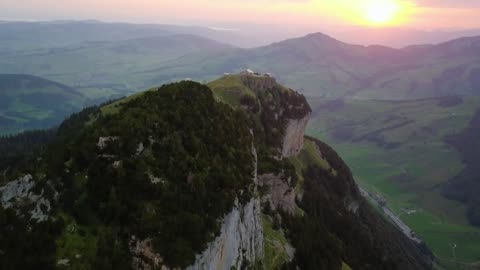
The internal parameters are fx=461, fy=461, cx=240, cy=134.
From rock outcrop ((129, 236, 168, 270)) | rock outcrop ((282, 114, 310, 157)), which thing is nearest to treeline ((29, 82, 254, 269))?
rock outcrop ((129, 236, 168, 270))

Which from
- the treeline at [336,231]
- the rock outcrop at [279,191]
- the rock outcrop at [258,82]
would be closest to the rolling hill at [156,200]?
the rock outcrop at [279,191]

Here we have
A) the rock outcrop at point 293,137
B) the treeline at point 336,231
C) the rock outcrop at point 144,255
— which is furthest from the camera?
the rock outcrop at point 293,137

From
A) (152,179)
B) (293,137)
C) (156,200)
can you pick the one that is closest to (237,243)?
(156,200)

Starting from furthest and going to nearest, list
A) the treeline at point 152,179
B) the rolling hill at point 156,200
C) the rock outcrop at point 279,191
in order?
the rock outcrop at point 279,191
the treeline at point 152,179
the rolling hill at point 156,200

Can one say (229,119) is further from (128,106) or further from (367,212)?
(367,212)

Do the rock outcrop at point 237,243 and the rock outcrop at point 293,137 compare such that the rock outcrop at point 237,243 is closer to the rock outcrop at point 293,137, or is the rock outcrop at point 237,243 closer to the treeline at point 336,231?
the treeline at point 336,231

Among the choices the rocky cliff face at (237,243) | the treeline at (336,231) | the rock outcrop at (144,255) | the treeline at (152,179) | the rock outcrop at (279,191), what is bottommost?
the treeline at (336,231)

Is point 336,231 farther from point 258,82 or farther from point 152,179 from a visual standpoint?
point 152,179

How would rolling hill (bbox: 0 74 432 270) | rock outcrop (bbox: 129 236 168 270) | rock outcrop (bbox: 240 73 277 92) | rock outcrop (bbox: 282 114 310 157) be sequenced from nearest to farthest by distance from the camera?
rolling hill (bbox: 0 74 432 270) → rock outcrop (bbox: 129 236 168 270) → rock outcrop (bbox: 282 114 310 157) → rock outcrop (bbox: 240 73 277 92)

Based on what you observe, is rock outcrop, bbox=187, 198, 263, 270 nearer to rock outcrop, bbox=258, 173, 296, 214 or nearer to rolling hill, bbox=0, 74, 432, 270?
rolling hill, bbox=0, 74, 432, 270

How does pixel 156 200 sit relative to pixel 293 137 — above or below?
above

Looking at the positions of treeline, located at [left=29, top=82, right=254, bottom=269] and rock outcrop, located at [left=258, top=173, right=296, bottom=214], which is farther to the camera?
rock outcrop, located at [left=258, top=173, right=296, bottom=214]
